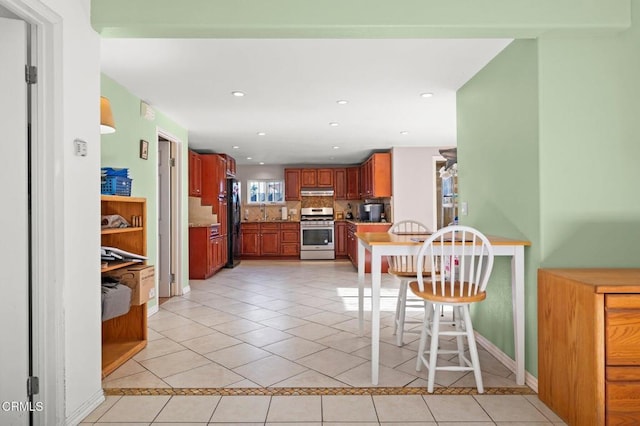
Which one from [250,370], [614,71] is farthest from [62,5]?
[614,71]

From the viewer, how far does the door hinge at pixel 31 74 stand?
1.81 m

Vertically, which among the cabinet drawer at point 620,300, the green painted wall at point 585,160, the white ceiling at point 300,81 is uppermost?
the white ceiling at point 300,81

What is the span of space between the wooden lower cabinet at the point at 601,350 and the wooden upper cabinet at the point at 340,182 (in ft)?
23.8

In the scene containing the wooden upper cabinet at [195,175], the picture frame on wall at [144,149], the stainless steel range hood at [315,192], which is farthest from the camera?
the stainless steel range hood at [315,192]

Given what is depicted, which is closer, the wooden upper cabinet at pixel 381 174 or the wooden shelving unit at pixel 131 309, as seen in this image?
the wooden shelving unit at pixel 131 309

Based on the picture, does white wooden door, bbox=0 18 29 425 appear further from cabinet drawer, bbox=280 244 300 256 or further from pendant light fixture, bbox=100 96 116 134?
cabinet drawer, bbox=280 244 300 256

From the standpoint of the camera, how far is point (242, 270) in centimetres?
724

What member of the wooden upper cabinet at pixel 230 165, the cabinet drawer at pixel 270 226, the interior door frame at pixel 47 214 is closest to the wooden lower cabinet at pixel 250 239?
the cabinet drawer at pixel 270 226

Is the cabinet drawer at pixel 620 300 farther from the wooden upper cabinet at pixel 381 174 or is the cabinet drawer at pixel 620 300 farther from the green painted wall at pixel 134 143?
the wooden upper cabinet at pixel 381 174

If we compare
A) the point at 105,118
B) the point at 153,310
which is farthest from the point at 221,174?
the point at 105,118

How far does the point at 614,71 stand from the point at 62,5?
2922 millimetres

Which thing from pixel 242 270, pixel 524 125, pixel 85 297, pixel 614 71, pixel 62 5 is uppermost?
pixel 62 5

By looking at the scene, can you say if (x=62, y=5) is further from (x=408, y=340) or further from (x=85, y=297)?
(x=408, y=340)

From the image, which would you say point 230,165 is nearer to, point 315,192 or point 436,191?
point 315,192
